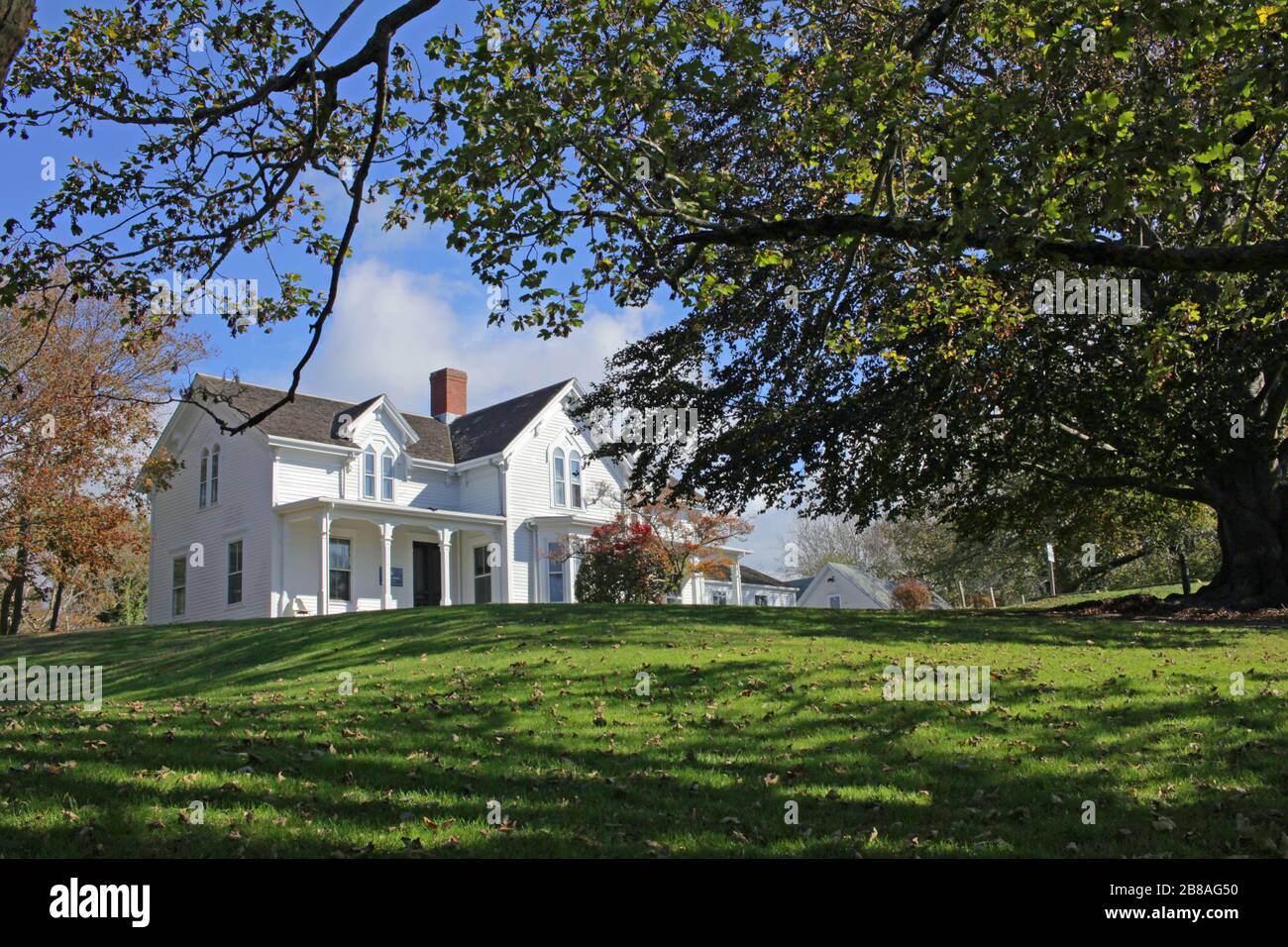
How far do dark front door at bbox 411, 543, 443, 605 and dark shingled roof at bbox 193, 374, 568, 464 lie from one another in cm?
304

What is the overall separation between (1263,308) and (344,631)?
53.9 ft

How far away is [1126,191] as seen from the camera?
7.90 m

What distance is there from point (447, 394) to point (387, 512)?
31.0 ft

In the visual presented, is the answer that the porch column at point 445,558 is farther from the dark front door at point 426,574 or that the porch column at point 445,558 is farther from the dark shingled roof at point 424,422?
the dark shingled roof at point 424,422

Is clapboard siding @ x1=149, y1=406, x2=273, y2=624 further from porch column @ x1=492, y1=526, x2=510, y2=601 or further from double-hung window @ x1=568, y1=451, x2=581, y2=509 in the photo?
double-hung window @ x1=568, y1=451, x2=581, y2=509

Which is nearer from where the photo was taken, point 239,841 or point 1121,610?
point 239,841

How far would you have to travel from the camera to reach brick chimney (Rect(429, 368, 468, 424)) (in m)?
38.1

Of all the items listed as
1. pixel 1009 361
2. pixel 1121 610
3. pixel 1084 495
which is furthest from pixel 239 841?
pixel 1084 495

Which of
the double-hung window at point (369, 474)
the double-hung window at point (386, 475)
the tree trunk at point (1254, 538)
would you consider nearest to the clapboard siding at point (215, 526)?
the double-hung window at point (369, 474)

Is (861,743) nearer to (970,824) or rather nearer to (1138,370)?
(970,824)

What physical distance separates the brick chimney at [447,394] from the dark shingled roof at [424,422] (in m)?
0.42

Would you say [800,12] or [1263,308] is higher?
[800,12]

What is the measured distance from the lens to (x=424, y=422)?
35.9 meters

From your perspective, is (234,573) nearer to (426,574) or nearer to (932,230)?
(426,574)
